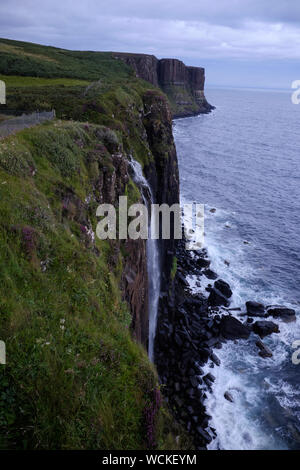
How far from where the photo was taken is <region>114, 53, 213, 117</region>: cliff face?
15738 cm

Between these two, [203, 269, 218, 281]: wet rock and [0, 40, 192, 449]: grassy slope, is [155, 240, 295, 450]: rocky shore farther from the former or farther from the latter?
[0, 40, 192, 449]: grassy slope

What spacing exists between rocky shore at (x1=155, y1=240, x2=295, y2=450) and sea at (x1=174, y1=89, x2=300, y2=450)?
0.76 m

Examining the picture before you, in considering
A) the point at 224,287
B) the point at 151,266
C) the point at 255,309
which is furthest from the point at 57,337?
the point at 224,287

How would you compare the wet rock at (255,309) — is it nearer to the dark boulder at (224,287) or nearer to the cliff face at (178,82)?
the dark boulder at (224,287)

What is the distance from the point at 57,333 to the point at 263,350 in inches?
1019

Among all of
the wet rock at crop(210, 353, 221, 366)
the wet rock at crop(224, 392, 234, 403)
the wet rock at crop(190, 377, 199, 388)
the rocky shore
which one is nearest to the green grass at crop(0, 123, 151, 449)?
the rocky shore

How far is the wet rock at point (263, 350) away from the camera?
27953mm

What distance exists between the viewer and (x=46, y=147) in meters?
15.8

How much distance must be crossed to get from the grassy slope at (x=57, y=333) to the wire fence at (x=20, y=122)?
6.33ft

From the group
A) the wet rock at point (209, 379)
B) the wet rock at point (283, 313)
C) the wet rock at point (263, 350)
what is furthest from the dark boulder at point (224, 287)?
the wet rock at point (209, 379)

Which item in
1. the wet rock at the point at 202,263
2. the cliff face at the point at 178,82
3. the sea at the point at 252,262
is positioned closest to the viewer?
Result: the sea at the point at 252,262

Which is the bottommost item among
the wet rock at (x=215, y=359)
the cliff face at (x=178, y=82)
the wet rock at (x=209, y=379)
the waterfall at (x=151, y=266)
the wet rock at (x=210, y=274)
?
the wet rock at (x=209, y=379)

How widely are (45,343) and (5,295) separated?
178 cm
